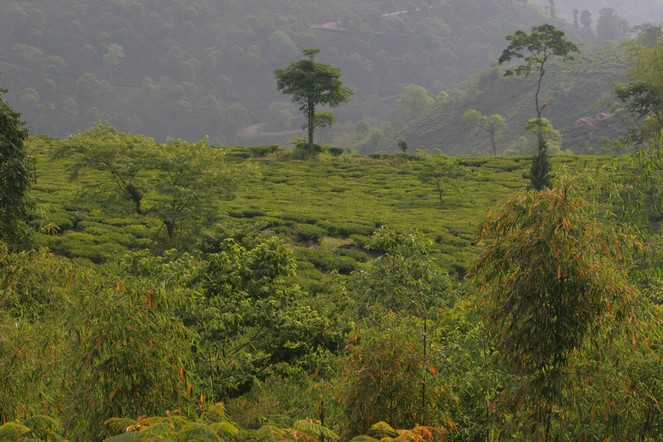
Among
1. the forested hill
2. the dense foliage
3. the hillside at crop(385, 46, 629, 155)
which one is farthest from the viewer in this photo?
the forested hill

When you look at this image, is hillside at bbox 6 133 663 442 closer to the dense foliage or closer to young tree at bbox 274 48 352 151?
the dense foliage

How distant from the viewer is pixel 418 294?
1323 centimetres

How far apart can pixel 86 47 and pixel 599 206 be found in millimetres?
174995

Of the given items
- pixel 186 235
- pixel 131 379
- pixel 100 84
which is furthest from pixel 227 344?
pixel 100 84

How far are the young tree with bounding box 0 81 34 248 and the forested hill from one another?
128m

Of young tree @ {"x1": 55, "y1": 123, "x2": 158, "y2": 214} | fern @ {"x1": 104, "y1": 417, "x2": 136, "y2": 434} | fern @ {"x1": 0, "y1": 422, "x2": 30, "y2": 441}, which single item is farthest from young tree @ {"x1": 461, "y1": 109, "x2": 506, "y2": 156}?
fern @ {"x1": 0, "y1": 422, "x2": 30, "y2": 441}

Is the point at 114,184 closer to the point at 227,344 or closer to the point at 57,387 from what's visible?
the point at 227,344

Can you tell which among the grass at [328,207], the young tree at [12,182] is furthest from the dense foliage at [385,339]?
the young tree at [12,182]

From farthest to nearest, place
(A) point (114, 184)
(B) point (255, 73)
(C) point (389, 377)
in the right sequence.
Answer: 1. (B) point (255, 73)
2. (A) point (114, 184)
3. (C) point (389, 377)

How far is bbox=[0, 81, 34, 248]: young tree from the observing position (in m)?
20.0

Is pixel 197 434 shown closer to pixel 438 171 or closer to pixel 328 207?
pixel 328 207

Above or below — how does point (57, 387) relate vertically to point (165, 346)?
below

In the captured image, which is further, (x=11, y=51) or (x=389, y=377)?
(x=11, y=51)

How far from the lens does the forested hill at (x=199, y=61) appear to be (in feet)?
509
